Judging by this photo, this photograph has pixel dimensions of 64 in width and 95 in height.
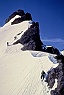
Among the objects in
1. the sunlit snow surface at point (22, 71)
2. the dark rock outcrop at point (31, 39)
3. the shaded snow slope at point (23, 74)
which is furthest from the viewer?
the dark rock outcrop at point (31, 39)

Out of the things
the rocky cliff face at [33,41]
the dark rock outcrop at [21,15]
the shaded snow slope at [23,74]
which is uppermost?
the dark rock outcrop at [21,15]

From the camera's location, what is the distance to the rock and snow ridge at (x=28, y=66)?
2080cm

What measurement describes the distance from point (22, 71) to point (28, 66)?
1084 millimetres

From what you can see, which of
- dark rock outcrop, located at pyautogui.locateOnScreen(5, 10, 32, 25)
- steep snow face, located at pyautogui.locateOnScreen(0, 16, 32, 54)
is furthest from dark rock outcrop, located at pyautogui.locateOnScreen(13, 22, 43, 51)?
dark rock outcrop, located at pyautogui.locateOnScreen(5, 10, 32, 25)

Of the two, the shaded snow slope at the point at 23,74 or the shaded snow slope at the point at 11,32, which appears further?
the shaded snow slope at the point at 11,32

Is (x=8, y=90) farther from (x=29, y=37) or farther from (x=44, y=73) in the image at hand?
(x=29, y=37)

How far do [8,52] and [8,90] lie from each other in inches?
474

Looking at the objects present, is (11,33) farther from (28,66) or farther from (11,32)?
(28,66)

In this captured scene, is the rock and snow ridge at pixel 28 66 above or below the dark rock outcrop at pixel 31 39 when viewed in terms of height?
below

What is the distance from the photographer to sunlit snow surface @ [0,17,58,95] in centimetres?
2145

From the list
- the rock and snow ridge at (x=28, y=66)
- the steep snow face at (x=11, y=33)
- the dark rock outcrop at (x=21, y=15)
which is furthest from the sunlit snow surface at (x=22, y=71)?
the dark rock outcrop at (x=21, y=15)

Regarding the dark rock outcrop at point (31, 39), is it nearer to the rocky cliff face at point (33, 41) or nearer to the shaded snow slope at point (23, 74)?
the rocky cliff face at point (33, 41)

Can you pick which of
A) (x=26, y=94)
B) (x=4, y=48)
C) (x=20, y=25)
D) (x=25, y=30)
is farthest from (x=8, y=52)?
(x=26, y=94)

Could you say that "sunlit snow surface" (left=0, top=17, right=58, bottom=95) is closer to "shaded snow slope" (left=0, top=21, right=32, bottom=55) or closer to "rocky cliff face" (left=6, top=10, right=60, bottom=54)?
"rocky cliff face" (left=6, top=10, right=60, bottom=54)
